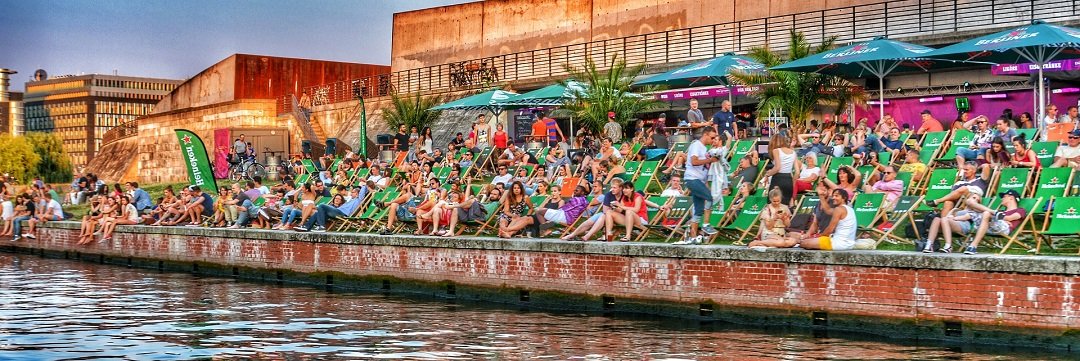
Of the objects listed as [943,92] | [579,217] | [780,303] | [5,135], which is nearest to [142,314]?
[579,217]

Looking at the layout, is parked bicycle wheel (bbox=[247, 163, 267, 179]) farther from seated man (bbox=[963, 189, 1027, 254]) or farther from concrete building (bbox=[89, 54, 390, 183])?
seated man (bbox=[963, 189, 1027, 254])

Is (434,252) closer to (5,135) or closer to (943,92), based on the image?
(943,92)

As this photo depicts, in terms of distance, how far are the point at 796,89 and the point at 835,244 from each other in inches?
439

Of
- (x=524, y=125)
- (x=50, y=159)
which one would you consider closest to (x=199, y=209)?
(x=524, y=125)

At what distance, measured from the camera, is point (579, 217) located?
18094 millimetres

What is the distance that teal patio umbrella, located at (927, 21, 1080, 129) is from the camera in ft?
61.3

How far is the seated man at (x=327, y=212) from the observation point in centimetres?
2212

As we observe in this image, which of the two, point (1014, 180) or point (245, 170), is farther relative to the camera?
point (245, 170)

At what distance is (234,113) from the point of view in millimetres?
47250

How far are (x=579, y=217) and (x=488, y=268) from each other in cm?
148

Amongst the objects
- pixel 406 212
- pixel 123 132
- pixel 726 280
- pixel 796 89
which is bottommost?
pixel 726 280

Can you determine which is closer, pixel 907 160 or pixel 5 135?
pixel 907 160

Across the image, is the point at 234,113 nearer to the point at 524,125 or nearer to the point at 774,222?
the point at 524,125

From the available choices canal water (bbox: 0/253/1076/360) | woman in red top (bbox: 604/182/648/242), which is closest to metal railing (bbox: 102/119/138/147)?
canal water (bbox: 0/253/1076/360)
